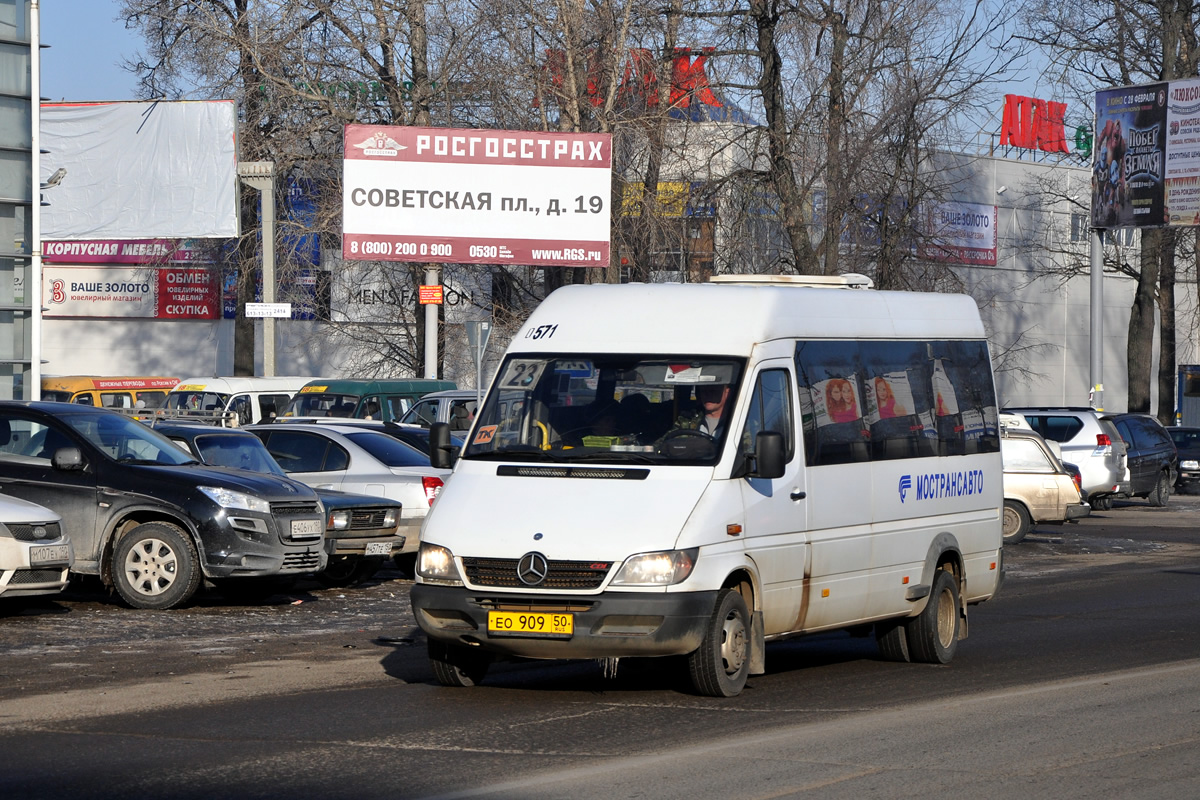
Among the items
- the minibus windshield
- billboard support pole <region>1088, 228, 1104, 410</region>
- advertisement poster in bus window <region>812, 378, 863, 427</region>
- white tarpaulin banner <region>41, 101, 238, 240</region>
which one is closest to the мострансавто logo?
advertisement poster in bus window <region>812, 378, 863, 427</region>

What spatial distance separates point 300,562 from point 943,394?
599 cm

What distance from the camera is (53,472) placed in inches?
566

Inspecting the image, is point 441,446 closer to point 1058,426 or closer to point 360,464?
point 360,464

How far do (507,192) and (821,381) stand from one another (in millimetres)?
20941

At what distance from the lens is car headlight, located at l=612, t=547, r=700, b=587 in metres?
8.81

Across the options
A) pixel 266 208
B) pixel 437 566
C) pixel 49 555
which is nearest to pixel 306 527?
pixel 49 555

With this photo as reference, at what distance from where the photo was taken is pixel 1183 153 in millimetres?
34438

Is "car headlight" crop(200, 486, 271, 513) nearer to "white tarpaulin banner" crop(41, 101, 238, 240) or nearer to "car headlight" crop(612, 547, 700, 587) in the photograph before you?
"car headlight" crop(612, 547, 700, 587)

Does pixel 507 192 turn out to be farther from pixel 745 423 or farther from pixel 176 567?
pixel 745 423

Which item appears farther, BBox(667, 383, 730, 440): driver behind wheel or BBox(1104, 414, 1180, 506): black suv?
BBox(1104, 414, 1180, 506): black suv

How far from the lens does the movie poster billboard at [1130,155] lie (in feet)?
115

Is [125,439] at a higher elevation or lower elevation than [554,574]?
higher

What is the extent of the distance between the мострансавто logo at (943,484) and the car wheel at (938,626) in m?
0.57

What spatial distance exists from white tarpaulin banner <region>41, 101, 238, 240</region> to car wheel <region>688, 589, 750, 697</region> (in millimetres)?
23054
